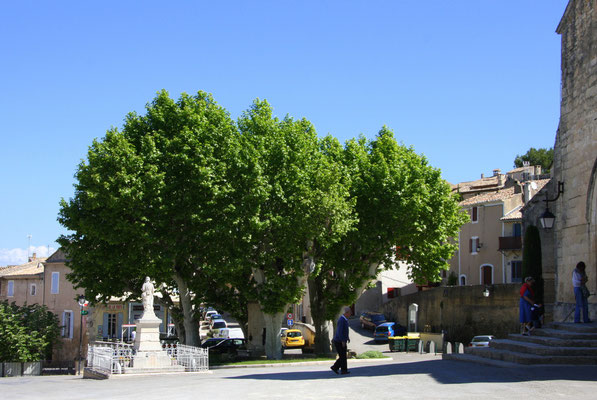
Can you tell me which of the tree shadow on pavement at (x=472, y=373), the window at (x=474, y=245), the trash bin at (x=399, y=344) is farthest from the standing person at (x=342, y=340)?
the window at (x=474, y=245)

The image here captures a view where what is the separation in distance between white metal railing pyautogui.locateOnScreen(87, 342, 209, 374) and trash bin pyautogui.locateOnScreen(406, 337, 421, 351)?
18.2 meters

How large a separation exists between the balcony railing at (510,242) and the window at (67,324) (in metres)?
32.0

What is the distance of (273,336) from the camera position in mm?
33906

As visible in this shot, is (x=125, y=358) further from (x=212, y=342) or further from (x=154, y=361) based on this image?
(x=212, y=342)

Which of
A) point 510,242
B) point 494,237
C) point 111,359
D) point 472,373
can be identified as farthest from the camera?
point 494,237

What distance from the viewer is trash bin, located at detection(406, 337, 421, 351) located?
4162 cm

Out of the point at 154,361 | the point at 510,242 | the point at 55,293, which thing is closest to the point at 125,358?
the point at 154,361

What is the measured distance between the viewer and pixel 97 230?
30.9 metres

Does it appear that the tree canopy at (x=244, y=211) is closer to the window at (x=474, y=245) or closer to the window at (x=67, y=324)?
the window at (x=67, y=324)

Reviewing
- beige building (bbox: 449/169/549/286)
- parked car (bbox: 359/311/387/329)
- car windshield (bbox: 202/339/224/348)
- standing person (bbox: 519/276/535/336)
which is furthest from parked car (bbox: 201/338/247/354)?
standing person (bbox: 519/276/535/336)

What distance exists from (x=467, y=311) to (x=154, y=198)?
23350 millimetres

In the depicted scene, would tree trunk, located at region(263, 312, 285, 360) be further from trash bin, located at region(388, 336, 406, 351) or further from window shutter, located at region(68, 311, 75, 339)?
window shutter, located at region(68, 311, 75, 339)

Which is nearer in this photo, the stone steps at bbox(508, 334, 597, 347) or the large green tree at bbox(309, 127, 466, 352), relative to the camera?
the stone steps at bbox(508, 334, 597, 347)

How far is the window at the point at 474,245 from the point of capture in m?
54.7
